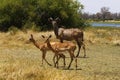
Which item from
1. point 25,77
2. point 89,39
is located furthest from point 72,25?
point 25,77

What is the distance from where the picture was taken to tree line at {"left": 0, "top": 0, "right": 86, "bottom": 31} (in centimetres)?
5250

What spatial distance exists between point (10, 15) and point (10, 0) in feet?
6.04

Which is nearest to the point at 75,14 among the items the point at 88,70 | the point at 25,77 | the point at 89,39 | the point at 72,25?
the point at 72,25

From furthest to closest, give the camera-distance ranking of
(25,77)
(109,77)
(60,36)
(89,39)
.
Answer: (89,39)
(60,36)
(109,77)
(25,77)

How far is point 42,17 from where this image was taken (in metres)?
53.1

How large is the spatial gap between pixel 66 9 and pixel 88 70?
35088 millimetres

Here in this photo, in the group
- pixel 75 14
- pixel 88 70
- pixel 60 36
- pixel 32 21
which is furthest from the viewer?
pixel 75 14

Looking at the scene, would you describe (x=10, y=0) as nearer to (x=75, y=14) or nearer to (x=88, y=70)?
(x=75, y=14)

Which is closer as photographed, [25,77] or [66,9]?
[25,77]

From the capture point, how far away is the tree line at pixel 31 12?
52500 millimetres

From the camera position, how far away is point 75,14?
55844 millimetres

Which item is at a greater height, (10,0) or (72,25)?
(10,0)

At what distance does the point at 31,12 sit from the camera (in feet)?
172

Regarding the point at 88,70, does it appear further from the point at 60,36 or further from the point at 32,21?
the point at 32,21
